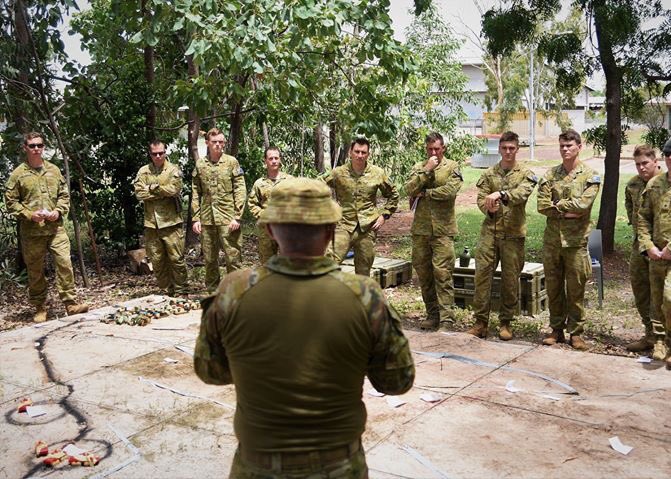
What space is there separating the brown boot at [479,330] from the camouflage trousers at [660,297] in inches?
56.4

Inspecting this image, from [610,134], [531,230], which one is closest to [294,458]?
[610,134]

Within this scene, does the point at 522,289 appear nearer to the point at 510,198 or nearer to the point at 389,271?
the point at 510,198

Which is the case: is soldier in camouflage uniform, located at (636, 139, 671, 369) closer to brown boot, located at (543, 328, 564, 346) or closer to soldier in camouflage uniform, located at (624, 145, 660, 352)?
soldier in camouflage uniform, located at (624, 145, 660, 352)

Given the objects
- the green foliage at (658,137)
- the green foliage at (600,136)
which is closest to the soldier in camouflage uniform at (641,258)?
the green foliage at (658,137)

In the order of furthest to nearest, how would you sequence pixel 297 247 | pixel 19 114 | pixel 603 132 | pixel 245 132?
pixel 245 132 → pixel 603 132 → pixel 19 114 → pixel 297 247

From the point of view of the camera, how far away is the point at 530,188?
6309 millimetres

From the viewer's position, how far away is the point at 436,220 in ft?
22.2

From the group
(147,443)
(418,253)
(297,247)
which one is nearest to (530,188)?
(418,253)

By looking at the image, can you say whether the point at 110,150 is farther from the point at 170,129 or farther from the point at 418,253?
the point at 418,253

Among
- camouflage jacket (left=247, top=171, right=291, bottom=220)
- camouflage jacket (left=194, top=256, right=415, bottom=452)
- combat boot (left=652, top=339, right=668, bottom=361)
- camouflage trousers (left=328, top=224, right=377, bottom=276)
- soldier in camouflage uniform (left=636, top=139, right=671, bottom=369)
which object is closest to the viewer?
camouflage jacket (left=194, top=256, right=415, bottom=452)

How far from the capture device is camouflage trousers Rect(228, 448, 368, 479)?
7.29 ft

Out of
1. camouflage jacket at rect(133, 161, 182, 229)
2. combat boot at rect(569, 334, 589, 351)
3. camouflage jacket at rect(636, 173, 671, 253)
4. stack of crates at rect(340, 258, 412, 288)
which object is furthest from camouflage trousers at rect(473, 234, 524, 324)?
camouflage jacket at rect(133, 161, 182, 229)

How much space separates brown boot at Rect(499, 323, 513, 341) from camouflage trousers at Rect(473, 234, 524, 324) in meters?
0.04

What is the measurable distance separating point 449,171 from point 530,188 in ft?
2.73
